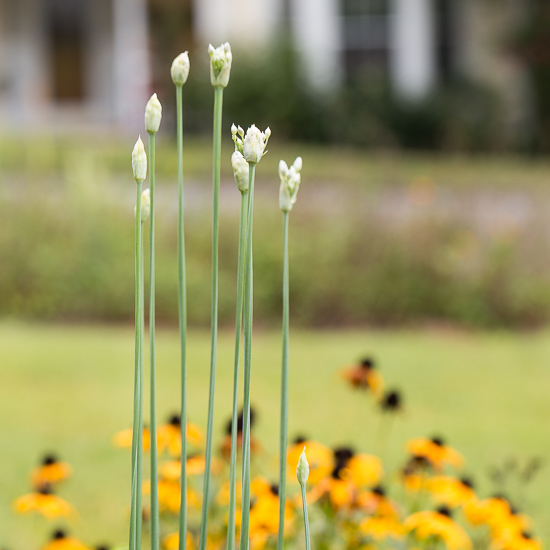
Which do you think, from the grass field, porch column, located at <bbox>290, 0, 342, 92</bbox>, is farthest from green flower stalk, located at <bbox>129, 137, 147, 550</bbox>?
porch column, located at <bbox>290, 0, 342, 92</bbox>

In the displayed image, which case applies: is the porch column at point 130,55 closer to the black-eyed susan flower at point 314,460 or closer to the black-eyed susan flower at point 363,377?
the black-eyed susan flower at point 363,377

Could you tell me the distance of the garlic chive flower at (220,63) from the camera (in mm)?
996

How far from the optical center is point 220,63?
1.00 m

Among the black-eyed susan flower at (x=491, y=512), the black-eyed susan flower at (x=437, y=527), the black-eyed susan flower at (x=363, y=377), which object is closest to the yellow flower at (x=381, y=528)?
the black-eyed susan flower at (x=437, y=527)

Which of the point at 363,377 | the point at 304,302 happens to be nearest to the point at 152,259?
the point at 363,377

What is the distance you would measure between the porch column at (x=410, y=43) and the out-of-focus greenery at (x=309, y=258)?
8497 millimetres

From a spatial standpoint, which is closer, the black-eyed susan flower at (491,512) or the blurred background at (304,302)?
the black-eyed susan flower at (491,512)

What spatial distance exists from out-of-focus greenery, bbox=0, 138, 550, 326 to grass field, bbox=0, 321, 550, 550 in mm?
236

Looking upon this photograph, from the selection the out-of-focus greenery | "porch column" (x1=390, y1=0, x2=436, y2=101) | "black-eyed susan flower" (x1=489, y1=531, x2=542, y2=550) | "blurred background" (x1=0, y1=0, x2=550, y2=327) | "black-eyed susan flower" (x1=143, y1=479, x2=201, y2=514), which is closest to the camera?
"black-eyed susan flower" (x1=489, y1=531, x2=542, y2=550)

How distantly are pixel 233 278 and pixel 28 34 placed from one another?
42.4ft

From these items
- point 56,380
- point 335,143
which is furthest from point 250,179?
point 335,143

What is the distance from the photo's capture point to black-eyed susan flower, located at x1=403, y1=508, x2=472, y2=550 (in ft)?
5.59

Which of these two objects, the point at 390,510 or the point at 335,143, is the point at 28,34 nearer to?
the point at 335,143

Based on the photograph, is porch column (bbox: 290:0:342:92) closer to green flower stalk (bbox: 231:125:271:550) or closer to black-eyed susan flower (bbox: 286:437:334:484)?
black-eyed susan flower (bbox: 286:437:334:484)
